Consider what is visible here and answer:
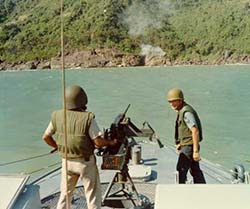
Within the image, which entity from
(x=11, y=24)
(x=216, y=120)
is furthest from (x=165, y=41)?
(x=216, y=120)

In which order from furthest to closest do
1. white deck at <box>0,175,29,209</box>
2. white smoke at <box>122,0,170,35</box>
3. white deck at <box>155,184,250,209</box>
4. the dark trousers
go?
white smoke at <box>122,0,170,35</box>, the dark trousers, white deck at <box>0,175,29,209</box>, white deck at <box>155,184,250,209</box>

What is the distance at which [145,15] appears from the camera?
6106 centimetres

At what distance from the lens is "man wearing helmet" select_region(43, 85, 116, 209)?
8.72 ft

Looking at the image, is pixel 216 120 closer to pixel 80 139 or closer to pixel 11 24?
pixel 80 139

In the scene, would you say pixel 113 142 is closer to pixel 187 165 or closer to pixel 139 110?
pixel 187 165

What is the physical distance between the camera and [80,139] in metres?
2.67

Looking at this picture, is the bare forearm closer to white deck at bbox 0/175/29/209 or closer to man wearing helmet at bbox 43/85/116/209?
man wearing helmet at bbox 43/85/116/209

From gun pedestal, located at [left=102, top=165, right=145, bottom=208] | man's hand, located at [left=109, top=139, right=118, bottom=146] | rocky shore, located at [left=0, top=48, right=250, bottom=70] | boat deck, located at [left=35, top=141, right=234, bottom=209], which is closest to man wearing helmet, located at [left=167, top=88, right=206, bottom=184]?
boat deck, located at [left=35, top=141, right=234, bottom=209]

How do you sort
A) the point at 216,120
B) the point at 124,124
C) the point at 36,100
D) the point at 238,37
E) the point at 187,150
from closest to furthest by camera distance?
the point at 124,124 < the point at 187,150 < the point at 216,120 < the point at 36,100 < the point at 238,37

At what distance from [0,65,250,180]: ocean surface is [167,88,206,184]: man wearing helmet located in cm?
173

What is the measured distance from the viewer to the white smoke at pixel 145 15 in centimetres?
5624

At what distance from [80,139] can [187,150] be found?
1107 mm

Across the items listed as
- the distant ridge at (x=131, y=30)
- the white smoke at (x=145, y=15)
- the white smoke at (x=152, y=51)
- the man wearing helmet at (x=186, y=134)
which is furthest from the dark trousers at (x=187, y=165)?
the white smoke at (x=145, y=15)

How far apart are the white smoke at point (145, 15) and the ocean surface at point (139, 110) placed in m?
19.3
